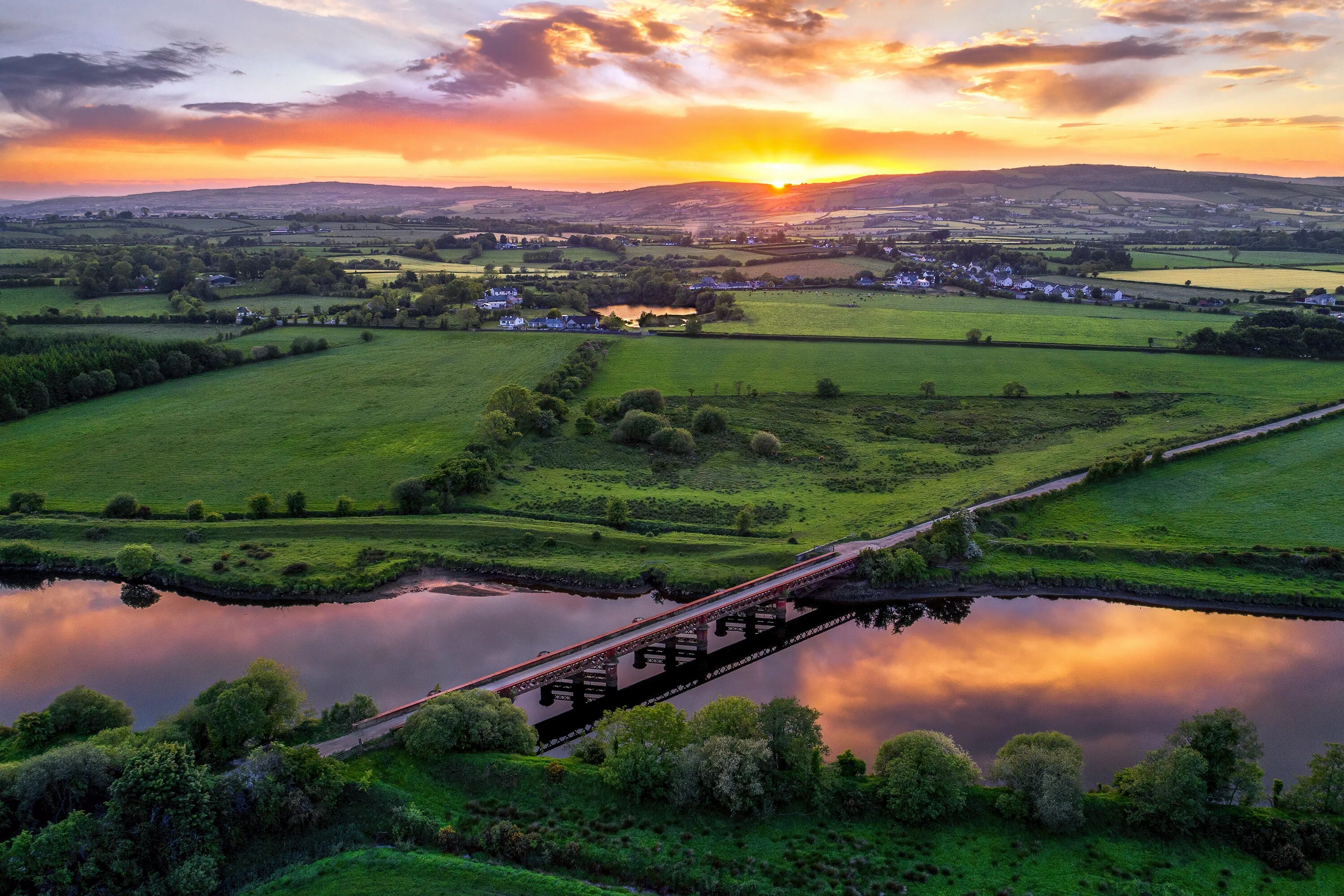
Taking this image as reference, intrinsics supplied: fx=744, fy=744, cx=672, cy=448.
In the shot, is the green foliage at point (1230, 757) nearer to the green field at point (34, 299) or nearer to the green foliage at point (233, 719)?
the green foliage at point (233, 719)

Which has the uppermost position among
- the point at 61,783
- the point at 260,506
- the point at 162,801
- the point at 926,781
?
the point at 260,506

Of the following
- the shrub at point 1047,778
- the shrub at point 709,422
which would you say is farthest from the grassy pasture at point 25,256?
the shrub at point 1047,778

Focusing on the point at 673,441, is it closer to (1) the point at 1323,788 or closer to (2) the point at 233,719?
(2) the point at 233,719

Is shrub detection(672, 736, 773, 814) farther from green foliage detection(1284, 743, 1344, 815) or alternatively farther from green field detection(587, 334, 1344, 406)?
green field detection(587, 334, 1344, 406)

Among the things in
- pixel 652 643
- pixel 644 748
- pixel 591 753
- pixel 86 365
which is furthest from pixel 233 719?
pixel 86 365

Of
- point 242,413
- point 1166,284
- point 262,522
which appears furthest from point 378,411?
point 1166,284

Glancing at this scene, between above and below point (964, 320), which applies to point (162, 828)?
below
